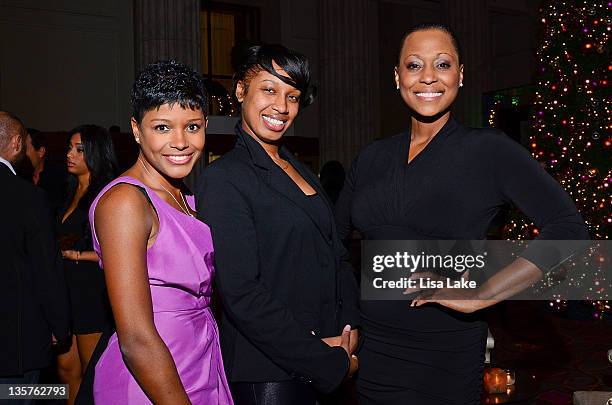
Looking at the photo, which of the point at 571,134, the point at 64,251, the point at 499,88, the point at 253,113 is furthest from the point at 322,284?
the point at 499,88

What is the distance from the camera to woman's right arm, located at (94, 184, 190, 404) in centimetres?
142

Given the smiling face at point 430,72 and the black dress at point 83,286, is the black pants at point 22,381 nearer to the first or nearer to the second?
the black dress at point 83,286

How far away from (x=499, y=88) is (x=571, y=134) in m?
10.2

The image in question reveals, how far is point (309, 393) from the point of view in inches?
68.4

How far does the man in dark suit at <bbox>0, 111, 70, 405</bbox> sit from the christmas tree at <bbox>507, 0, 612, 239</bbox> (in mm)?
4869

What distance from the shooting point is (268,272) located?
1673 mm

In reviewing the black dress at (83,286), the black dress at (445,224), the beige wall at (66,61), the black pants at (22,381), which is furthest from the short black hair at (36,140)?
the beige wall at (66,61)

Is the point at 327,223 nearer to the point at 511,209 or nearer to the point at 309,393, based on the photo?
the point at 309,393

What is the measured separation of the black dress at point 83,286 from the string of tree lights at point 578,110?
14.2 feet

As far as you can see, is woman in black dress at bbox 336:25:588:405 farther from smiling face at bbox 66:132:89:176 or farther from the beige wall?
the beige wall

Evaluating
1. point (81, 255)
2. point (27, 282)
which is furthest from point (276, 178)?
point (81, 255)

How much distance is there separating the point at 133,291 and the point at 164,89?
55 cm

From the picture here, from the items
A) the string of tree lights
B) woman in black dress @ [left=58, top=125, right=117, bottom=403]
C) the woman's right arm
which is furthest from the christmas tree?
the woman's right arm

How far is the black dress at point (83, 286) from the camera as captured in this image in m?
3.57
